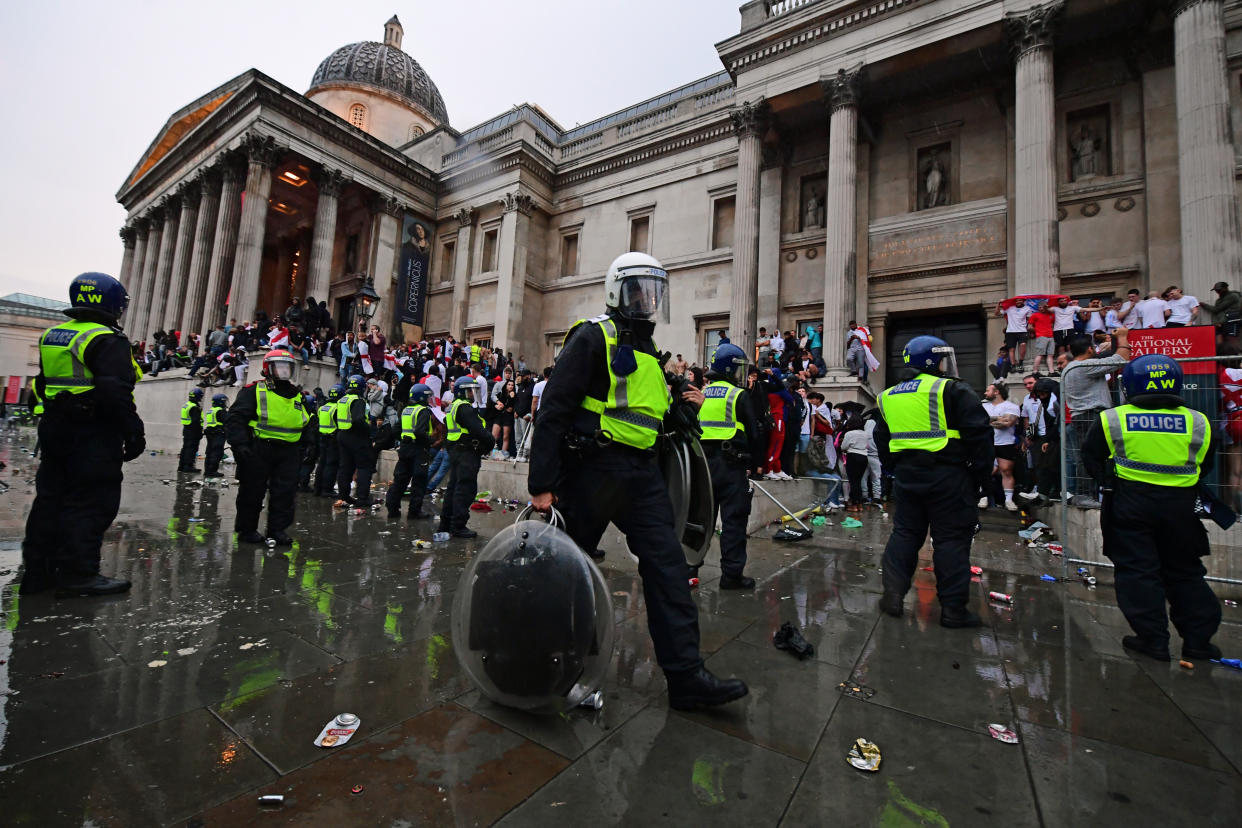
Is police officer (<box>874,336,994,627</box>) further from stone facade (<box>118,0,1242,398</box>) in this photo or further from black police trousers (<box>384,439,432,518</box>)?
stone facade (<box>118,0,1242,398</box>)

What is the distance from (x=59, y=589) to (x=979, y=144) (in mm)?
20556

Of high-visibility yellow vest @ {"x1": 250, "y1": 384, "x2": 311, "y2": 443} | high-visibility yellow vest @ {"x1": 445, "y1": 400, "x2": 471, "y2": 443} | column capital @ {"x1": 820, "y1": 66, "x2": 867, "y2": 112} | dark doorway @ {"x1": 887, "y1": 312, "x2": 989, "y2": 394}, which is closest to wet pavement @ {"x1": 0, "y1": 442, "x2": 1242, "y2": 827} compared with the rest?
high-visibility yellow vest @ {"x1": 250, "y1": 384, "x2": 311, "y2": 443}

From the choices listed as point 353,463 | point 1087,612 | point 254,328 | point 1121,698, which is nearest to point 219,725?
point 1121,698

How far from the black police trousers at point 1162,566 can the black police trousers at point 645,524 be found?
9.58 ft

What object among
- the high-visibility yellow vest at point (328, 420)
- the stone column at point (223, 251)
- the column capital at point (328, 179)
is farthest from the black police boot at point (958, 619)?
the stone column at point (223, 251)

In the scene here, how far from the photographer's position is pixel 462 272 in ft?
81.6

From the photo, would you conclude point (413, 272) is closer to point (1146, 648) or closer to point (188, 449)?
point (188, 449)

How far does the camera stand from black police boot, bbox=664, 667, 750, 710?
2264 millimetres

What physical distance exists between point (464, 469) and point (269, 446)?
187cm

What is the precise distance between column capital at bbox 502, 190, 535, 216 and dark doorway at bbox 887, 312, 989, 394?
15.2 metres

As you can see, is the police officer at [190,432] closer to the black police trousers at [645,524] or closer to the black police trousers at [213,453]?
the black police trousers at [213,453]

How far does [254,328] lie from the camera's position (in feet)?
57.6

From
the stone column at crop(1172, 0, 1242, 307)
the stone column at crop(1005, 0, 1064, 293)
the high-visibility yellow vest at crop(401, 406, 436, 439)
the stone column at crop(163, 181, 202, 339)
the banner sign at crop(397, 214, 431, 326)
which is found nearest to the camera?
the high-visibility yellow vest at crop(401, 406, 436, 439)

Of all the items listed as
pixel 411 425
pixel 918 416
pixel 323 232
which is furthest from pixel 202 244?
pixel 918 416
